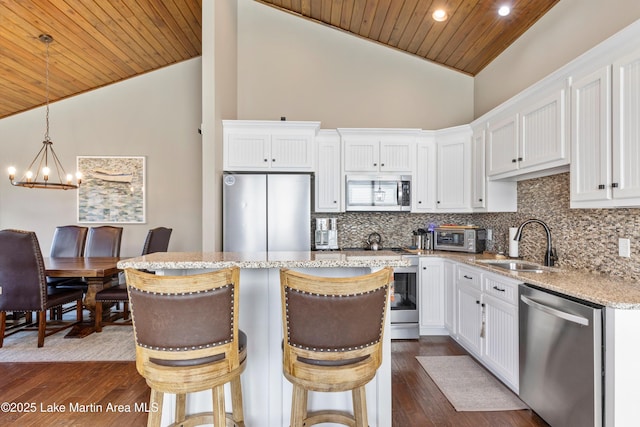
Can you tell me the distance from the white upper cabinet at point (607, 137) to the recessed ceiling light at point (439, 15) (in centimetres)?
167

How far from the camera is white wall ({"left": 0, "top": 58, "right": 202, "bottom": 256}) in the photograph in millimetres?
5047

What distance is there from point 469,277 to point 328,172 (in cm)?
192

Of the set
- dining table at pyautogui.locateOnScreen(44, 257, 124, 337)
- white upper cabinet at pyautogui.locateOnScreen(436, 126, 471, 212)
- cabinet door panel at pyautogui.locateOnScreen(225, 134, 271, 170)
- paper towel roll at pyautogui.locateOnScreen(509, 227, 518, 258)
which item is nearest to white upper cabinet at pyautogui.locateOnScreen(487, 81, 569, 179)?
white upper cabinet at pyautogui.locateOnScreen(436, 126, 471, 212)

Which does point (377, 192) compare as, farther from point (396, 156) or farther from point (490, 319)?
point (490, 319)

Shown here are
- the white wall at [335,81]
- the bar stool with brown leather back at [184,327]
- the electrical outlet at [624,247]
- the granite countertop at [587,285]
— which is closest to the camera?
the bar stool with brown leather back at [184,327]

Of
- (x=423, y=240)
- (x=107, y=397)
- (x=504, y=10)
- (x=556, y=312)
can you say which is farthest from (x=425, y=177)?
(x=107, y=397)

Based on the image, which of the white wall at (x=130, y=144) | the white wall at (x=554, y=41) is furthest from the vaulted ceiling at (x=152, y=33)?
the white wall at (x=130, y=144)

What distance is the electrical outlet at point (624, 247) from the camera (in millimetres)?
2100

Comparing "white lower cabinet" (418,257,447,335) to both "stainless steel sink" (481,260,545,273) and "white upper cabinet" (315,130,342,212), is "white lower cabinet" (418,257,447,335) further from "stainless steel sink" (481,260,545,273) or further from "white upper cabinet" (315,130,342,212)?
"white upper cabinet" (315,130,342,212)

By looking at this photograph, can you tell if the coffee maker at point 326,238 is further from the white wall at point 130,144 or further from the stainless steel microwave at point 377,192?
the white wall at point 130,144

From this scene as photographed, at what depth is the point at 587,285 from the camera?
1943mm

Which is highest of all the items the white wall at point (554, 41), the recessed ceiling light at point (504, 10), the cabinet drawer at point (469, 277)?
the recessed ceiling light at point (504, 10)

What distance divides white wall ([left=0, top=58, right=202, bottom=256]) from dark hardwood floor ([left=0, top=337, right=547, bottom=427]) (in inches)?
94.4

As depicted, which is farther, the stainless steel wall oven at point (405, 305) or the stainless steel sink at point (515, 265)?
the stainless steel wall oven at point (405, 305)
